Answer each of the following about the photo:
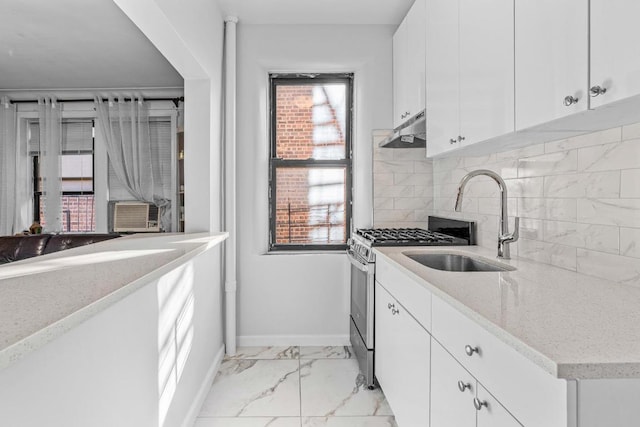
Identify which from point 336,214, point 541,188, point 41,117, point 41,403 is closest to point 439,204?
point 336,214

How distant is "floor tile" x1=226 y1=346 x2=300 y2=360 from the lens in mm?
3057

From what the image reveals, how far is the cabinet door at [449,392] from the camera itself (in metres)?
1.18

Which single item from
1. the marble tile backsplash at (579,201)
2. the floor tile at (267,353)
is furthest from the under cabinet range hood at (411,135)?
the floor tile at (267,353)

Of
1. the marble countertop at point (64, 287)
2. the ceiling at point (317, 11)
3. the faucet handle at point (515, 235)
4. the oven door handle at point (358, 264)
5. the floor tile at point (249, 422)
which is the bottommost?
the floor tile at point (249, 422)

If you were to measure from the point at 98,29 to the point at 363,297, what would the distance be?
2889mm

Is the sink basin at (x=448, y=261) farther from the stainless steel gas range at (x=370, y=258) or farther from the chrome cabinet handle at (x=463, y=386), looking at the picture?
the chrome cabinet handle at (x=463, y=386)

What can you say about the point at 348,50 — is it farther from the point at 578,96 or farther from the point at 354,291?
the point at 578,96

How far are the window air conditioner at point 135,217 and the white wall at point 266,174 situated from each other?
192cm

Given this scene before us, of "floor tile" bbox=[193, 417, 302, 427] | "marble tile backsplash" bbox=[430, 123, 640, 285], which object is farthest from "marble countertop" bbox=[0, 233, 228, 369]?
"marble tile backsplash" bbox=[430, 123, 640, 285]

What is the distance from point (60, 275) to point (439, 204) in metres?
2.59

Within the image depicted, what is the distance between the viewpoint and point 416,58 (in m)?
2.63

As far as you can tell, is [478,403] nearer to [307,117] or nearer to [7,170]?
[307,117]

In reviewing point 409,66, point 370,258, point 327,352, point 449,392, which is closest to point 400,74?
point 409,66

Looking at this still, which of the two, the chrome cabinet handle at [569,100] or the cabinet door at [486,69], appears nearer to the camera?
the chrome cabinet handle at [569,100]
